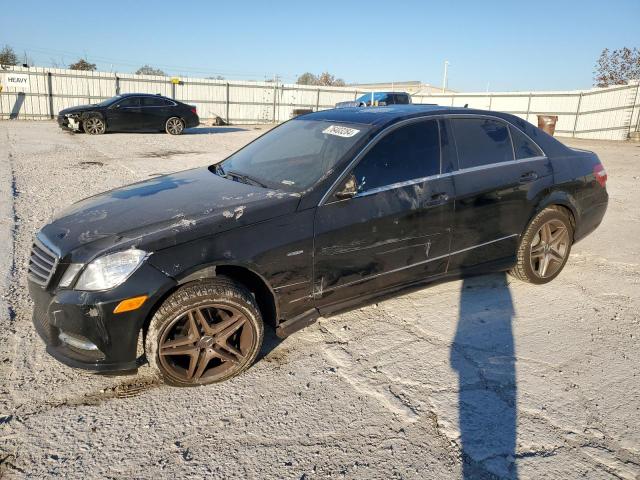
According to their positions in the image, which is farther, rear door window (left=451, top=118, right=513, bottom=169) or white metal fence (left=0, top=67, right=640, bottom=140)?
white metal fence (left=0, top=67, right=640, bottom=140)

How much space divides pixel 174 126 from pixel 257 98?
11051mm

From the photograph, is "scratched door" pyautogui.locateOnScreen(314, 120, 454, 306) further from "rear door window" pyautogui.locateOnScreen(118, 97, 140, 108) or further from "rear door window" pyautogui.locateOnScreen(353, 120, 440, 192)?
"rear door window" pyautogui.locateOnScreen(118, 97, 140, 108)

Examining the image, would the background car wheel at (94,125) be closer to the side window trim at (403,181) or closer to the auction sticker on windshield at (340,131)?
the auction sticker on windshield at (340,131)

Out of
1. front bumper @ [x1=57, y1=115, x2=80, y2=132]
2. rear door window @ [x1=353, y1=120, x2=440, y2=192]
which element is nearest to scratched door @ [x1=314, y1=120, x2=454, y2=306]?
rear door window @ [x1=353, y1=120, x2=440, y2=192]

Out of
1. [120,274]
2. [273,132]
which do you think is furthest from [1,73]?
[120,274]

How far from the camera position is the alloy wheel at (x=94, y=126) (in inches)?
658

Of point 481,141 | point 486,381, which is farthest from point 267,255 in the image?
point 481,141

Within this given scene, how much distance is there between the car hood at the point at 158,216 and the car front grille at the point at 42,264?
0.05 meters

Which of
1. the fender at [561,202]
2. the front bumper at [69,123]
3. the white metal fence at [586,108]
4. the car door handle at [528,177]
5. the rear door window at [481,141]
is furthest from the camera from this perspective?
the white metal fence at [586,108]

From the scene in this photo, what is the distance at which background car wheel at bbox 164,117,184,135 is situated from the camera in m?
18.4

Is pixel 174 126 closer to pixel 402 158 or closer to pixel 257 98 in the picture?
pixel 257 98

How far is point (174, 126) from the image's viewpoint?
60.8ft

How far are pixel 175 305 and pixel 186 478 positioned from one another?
93 centimetres

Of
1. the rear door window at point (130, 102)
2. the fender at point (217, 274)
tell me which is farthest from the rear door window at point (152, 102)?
the fender at point (217, 274)
